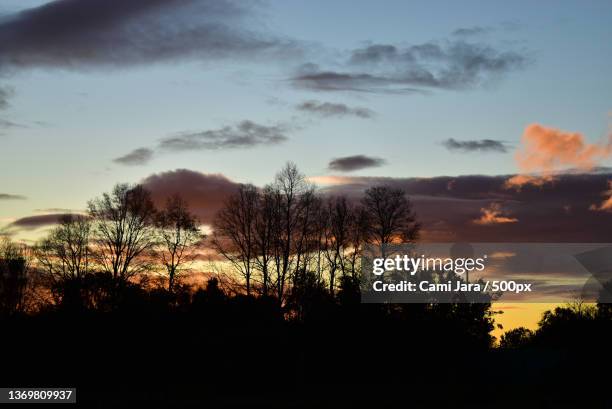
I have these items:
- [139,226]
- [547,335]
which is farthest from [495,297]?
[139,226]

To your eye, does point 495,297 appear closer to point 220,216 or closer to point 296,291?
point 296,291

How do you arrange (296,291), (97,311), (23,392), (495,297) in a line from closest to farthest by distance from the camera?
(23,392) < (97,311) < (296,291) < (495,297)

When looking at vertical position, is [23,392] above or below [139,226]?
below

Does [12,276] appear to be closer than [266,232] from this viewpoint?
No

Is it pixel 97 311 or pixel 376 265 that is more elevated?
pixel 376 265

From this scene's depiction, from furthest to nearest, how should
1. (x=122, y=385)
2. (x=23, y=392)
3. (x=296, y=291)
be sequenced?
(x=296, y=291), (x=122, y=385), (x=23, y=392)

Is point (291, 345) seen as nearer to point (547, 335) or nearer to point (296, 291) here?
point (296, 291)

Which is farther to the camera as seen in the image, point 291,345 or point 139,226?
point 139,226

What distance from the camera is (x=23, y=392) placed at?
3516cm

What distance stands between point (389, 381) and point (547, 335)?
25326mm

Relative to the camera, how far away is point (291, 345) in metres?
42.8

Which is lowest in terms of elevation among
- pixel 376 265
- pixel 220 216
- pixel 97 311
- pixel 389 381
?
pixel 389 381

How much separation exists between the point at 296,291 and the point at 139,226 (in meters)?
13.5

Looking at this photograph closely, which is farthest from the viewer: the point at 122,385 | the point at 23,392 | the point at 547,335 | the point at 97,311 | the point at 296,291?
the point at 547,335
